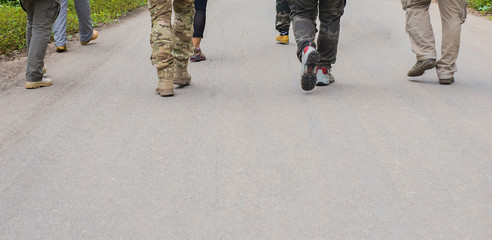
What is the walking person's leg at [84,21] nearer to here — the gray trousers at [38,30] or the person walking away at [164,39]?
the gray trousers at [38,30]

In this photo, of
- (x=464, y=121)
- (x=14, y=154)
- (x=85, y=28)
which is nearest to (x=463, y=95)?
(x=464, y=121)

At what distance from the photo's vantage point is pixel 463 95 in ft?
17.8

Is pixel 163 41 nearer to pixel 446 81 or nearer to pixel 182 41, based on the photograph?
pixel 182 41

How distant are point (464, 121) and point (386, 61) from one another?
2690mm

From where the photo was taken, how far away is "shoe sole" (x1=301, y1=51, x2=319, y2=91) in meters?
5.24

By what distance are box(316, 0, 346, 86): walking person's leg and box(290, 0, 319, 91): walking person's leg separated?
0.39 feet

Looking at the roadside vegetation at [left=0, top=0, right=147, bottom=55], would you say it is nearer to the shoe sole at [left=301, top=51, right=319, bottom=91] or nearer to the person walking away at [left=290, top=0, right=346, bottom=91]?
the person walking away at [left=290, top=0, right=346, bottom=91]

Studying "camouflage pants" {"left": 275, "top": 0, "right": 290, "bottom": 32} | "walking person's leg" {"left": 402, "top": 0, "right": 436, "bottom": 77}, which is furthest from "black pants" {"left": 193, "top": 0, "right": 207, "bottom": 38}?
"walking person's leg" {"left": 402, "top": 0, "right": 436, "bottom": 77}

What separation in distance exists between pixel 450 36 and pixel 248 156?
10.0ft

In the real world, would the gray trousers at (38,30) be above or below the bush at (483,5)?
above

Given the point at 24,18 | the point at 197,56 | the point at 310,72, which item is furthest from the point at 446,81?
the point at 24,18

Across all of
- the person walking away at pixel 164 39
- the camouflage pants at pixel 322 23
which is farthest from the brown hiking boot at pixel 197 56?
the camouflage pants at pixel 322 23

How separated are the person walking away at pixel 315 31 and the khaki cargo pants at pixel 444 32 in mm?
824

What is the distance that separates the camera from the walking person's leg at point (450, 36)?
5859 millimetres
